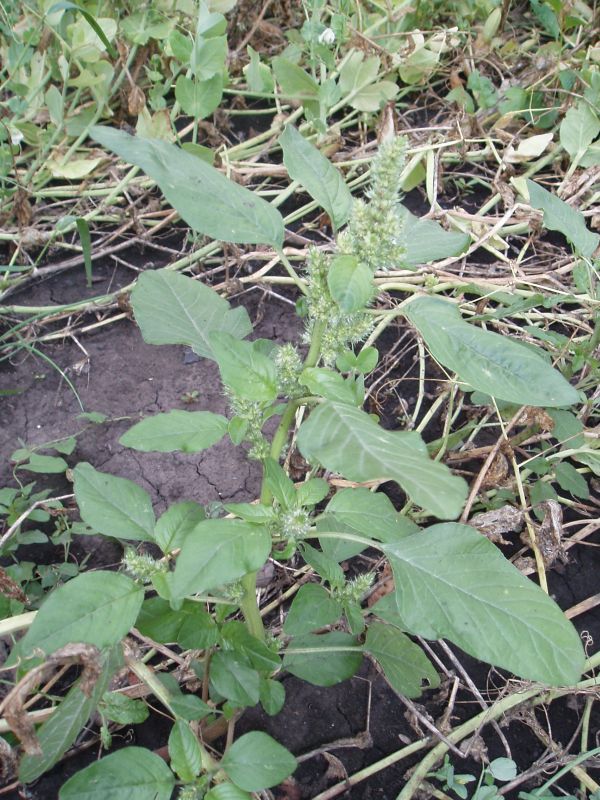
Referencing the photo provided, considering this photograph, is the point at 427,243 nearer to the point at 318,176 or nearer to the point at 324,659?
the point at 318,176

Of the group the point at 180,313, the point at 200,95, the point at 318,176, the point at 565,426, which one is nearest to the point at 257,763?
the point at 180,313

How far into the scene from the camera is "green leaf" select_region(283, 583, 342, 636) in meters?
1.21

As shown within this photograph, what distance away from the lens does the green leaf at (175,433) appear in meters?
1.07

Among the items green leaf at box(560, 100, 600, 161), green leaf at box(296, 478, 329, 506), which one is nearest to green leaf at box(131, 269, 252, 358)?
green leaf at box(296, 478, 329, 506)

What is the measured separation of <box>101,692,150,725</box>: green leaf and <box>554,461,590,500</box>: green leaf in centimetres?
109

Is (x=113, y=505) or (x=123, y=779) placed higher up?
(x=113, y=505)

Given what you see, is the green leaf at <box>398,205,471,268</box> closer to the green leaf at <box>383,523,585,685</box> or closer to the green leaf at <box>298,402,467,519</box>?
the green leaf at <box>298,402,467,519</box>

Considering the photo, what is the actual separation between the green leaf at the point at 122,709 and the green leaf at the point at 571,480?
1.09 meters

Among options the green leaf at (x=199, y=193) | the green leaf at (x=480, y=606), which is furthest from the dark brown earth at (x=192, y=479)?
the green leaf at (x=199, y=193)

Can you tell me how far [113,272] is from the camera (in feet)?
7.43

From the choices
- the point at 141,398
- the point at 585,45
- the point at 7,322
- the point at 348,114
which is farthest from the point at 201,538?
the point at 585,45

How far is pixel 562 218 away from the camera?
1538mm

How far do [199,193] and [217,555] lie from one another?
0.55m

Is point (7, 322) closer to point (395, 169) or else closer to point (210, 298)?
point (210, 298)
